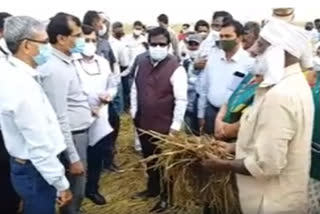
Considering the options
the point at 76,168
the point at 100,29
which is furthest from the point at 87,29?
the point at 76,168

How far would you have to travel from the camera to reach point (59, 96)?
3.83 m

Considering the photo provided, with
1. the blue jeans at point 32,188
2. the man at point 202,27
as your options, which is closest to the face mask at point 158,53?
the blue jeans at point 32,188

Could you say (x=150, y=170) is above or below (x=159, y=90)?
below

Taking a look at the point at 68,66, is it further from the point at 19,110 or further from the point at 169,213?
the point at 169,213

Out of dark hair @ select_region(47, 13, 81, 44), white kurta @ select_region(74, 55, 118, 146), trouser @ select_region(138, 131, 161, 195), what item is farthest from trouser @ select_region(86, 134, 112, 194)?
dark hair @ select_region(47, 13, 81, 44)

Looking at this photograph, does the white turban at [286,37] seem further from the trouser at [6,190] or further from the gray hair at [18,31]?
the trouser at [6,190]

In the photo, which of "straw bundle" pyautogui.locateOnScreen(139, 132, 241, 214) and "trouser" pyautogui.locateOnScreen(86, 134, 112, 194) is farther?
"trouser" pyautogui.locateOnScreen(86, 134, 112, 194)

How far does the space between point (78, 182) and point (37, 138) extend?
1158 mm

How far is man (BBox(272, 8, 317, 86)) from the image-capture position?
9.61ft

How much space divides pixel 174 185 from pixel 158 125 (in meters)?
1.56

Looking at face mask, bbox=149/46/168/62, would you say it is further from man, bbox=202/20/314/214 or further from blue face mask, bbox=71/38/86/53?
man, bbox=202/20/314/214

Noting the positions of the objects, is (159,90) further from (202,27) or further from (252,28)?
(202,27)

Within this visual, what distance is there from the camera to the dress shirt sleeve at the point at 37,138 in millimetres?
3086

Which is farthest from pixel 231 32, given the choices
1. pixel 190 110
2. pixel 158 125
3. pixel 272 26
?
pixel 272 26
